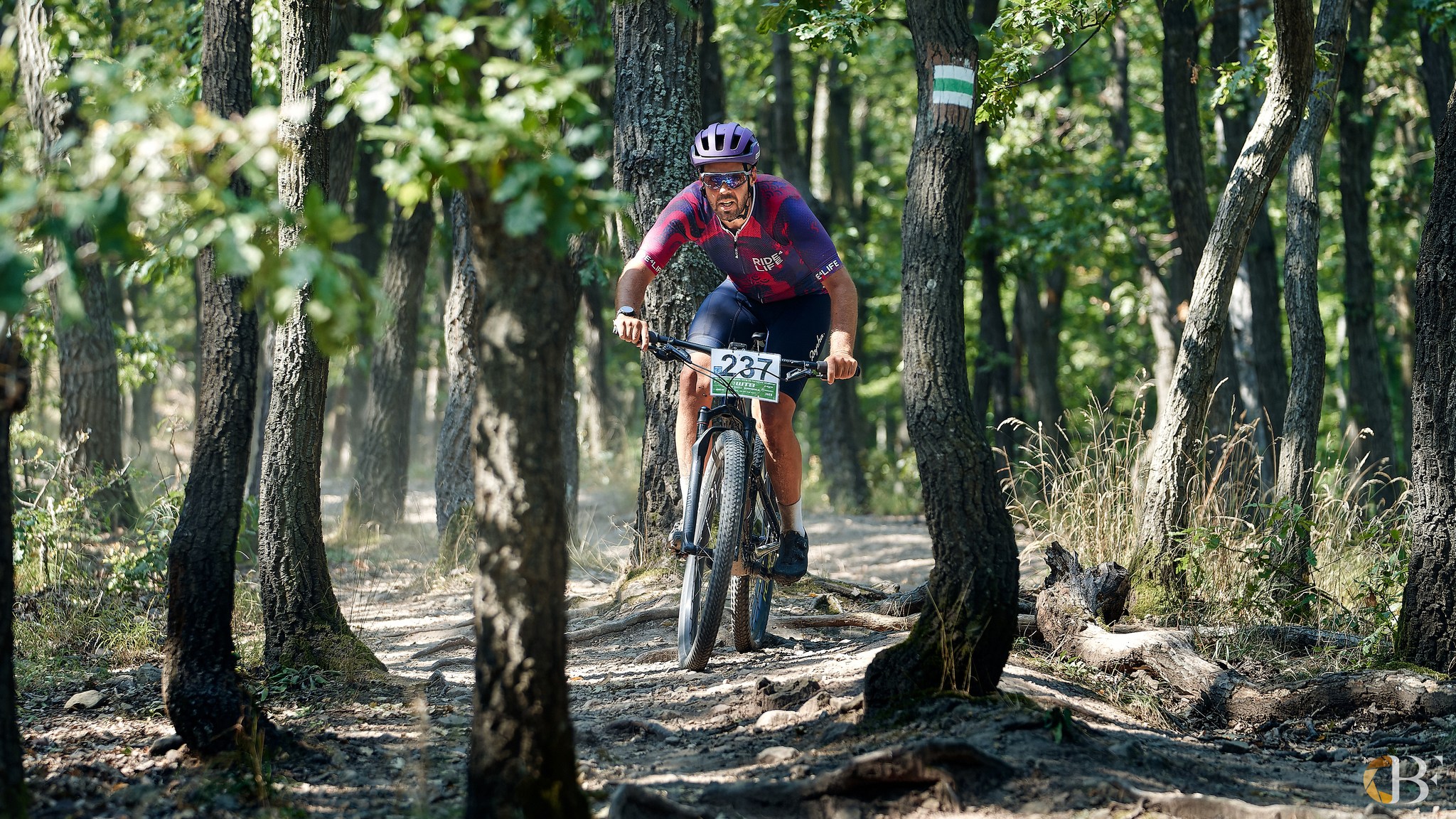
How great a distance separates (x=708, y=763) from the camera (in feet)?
13.8

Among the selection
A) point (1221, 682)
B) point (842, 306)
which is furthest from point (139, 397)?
point (1221, 682)

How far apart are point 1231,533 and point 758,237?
3.40 meters

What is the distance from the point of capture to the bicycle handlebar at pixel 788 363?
518 cm

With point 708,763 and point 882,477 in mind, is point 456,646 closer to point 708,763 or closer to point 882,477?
point 708,763

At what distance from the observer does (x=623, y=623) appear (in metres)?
6.71

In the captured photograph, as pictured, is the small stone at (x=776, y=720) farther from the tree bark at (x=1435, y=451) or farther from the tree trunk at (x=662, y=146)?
the tree trunk at (x=662, y=146)

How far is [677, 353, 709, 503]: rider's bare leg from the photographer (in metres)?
5.61

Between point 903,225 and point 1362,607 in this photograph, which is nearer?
point 903,225

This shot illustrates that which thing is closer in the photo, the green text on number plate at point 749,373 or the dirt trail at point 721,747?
the dirt trail at point 721,747

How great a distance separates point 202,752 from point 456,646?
273 cm

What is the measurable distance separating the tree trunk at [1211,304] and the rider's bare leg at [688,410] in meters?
2.78

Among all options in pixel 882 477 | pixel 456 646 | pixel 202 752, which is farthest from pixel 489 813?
pixel 882 477

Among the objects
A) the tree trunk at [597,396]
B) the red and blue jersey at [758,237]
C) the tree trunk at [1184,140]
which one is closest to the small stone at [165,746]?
the red and blue jersey at [758,237]

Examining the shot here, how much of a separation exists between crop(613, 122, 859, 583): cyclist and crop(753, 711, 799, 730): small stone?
115 centimetres
